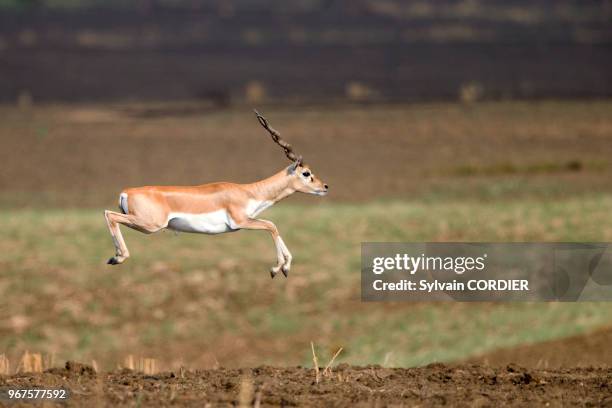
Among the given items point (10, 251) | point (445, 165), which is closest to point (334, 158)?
point (445, 165)

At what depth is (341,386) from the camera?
12.3m

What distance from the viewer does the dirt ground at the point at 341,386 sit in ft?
37.1

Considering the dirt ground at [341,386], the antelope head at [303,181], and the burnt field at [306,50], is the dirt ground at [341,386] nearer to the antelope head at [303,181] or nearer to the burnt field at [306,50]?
the antelope head at [303,181]

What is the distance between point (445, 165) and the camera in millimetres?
51344

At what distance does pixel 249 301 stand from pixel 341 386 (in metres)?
17.9

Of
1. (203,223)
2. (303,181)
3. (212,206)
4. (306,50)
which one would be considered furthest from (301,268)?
(306,50)

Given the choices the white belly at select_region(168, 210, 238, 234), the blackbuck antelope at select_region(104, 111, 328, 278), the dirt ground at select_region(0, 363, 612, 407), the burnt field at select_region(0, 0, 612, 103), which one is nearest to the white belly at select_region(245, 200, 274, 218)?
the blackbuck antelope at select_region(104, 111, 328, 278)

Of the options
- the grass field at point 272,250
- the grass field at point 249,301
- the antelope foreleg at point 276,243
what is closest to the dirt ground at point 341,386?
the grass field at point 272,250

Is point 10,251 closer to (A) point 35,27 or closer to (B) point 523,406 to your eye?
(B) point 523,406

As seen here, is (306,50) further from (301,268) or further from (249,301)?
(249,301)

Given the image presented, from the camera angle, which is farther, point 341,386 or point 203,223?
point 341,386

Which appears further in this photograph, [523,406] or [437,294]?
[437,294]

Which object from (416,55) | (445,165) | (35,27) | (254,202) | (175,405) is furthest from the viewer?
(35,27)

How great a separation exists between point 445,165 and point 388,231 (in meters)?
17.9
